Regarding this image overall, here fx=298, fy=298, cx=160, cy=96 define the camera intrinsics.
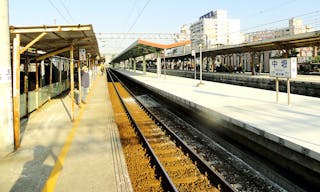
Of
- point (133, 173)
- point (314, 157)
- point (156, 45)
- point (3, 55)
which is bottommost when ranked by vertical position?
point (133, 173)

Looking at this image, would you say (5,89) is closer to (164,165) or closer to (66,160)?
(66,160)

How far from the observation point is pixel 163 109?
1500cm

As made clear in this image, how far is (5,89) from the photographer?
6.59 metres

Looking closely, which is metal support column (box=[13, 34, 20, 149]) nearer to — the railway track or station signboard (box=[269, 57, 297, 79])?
the railway track

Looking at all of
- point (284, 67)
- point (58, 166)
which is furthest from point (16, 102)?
point (284, 67)

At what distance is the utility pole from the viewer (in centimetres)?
653

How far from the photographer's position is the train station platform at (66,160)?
4.94 metres

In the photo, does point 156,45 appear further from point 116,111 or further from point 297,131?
point 297,131

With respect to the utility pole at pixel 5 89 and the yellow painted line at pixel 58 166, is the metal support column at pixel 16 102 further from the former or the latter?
the yellow painted line at pixel 58 166

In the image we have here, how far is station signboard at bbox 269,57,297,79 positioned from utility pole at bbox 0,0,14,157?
26.2 feet

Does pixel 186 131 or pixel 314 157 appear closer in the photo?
pixel 314 157

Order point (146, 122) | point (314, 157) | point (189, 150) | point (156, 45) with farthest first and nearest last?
point (156, 45) < point (146, 122) < point (189, 150) < point (314, 157)

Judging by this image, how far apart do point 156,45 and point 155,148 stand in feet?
66.2

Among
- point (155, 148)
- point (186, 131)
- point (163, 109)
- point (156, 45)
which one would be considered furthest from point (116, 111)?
point (156, 45)
